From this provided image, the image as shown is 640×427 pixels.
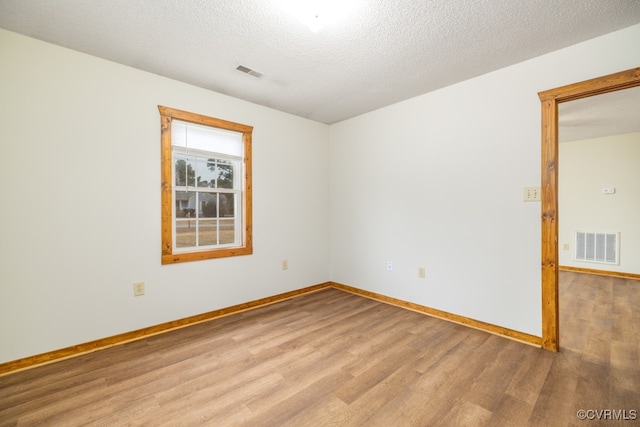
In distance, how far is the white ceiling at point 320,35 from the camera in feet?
5.91

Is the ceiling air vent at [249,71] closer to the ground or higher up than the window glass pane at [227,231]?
higher up

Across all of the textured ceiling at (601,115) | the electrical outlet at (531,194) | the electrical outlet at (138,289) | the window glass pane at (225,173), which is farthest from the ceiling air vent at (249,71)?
the textured ceiling at (601,115)

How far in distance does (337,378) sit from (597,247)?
228 inches

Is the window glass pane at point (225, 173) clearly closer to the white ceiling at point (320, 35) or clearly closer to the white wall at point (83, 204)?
the white wall at point (83, 204)

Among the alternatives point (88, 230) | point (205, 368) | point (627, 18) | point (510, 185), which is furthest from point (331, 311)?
point (627, 18)

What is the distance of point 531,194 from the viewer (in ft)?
7.98

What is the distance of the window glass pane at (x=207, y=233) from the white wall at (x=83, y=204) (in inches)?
10.0

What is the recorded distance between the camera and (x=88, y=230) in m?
2.34

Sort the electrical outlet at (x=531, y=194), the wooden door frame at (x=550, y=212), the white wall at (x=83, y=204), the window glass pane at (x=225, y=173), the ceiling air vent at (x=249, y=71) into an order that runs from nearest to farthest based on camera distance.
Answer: the white wall at (x=83, y=204), the wooden door frame at (x=550, y=212), the electrical outlet at (x=531, y=194), the ceiling air vent at (x=249, y=71), the window glass pane at (x=225, y=173)

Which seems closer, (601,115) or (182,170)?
(182,170)

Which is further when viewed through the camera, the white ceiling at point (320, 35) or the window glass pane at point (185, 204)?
the window glass pane at point (185, 204)

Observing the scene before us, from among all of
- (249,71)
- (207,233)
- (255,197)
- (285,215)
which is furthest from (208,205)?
(249,71)

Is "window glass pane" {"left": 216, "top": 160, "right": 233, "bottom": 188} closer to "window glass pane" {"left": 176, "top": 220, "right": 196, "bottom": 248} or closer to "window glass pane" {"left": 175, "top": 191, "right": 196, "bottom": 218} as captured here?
"window glass pane" {"left": 175, "top": 191, "right": 196, "bottom": 218}

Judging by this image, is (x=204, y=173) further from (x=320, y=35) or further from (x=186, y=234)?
(x=320, y=35)
